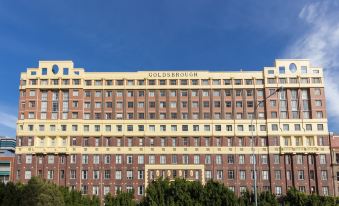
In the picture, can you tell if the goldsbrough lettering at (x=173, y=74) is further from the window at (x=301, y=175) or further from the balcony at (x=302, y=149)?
the window at (x=301, y=175)

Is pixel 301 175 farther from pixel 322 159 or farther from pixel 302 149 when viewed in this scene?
pixel 322 159

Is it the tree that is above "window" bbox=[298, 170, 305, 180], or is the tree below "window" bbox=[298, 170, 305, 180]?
below

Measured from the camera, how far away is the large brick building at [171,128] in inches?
3996

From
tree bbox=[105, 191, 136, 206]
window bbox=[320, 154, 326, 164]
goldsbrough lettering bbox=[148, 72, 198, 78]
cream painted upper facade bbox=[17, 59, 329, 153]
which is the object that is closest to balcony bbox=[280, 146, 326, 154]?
cream painted upper facade bbox=[17, 59, 329, 153]

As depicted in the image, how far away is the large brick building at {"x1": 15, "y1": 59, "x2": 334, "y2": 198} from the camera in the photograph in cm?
10150

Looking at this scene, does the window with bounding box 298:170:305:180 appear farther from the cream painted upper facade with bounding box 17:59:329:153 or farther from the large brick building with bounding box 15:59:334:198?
the cream painted upper facade with bounding box 17:59:329:153

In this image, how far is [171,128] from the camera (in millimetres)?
104500

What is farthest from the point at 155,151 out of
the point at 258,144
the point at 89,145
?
the point at 258,144

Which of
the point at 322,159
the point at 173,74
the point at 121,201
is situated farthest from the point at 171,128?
the point at 322,159

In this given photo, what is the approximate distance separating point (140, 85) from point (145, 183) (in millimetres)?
24085

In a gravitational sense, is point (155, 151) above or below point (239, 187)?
above

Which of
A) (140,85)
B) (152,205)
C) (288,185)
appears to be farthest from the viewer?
(140,85)

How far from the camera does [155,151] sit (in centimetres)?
10338

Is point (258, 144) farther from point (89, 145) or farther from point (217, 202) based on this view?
point (89, 145)
